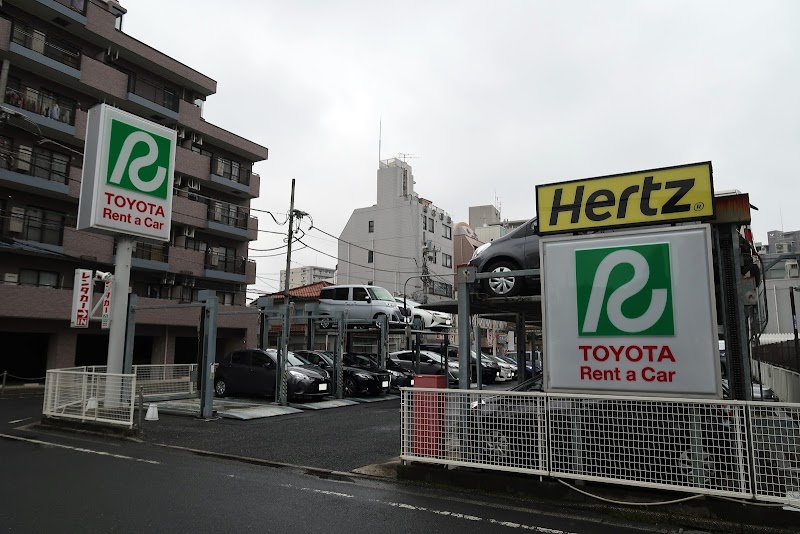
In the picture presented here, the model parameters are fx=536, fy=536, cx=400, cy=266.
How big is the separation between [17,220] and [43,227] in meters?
1.14

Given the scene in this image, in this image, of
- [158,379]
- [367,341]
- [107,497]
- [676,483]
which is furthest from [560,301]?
[367,341]

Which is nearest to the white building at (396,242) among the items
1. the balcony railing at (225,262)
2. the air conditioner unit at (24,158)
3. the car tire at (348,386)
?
the balcony railing at (225,262)

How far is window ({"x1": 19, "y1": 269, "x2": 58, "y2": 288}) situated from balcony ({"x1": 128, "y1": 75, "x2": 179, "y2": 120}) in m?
Result: 9.40

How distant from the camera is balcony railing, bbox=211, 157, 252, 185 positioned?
3080 centimetres

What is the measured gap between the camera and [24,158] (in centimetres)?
2264

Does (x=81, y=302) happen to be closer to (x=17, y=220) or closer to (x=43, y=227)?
(x=17, y=220)

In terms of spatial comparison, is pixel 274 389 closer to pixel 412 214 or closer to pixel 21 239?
pixel 21 239

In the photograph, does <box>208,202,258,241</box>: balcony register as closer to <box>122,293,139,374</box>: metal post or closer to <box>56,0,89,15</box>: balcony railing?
<box>56,0,89,15</box>: balcony railing

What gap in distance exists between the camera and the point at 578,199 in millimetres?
7023

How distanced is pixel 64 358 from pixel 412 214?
3151 cm

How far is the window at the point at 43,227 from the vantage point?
22.3m

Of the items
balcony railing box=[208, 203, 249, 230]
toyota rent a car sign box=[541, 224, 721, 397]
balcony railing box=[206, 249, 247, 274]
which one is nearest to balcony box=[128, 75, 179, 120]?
balcony railing box=[208, 203, 249, 230]

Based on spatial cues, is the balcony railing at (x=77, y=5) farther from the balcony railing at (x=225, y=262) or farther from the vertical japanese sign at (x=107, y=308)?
the vertical japanese sign at (x=107, y=308)

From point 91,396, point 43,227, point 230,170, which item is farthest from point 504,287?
point 230,170
